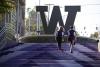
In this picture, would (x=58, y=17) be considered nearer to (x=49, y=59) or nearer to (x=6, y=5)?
(x=49, y=59)

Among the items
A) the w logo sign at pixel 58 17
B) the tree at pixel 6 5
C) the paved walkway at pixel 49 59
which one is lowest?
the paved walkway at pixel 49 59

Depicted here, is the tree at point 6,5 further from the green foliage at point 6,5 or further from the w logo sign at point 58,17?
the w logo sign at point 58,17

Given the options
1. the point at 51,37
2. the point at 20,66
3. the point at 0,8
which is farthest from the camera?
the point at 51,37

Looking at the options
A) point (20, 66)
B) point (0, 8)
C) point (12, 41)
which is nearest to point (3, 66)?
point (20, 66)

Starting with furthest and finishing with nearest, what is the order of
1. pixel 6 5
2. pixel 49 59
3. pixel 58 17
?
pixel 58 17 → pixel 49 59 → pixel 6 5

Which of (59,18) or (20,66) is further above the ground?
(59,18)

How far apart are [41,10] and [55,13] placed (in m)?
1.94

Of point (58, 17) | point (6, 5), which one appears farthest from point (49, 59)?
point (58, 17)

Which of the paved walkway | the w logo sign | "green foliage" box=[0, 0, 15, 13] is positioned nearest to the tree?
"green foliage" box=[0, 0, 15, 13]

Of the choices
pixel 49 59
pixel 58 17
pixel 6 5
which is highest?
pixel 58 17

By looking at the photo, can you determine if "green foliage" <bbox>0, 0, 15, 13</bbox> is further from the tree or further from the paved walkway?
the paved walkway

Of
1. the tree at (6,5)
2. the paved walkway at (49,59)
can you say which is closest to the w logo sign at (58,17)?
the paved walkway at (49,59)

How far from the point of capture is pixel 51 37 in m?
46.8

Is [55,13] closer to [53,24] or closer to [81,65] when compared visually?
[53,24]
